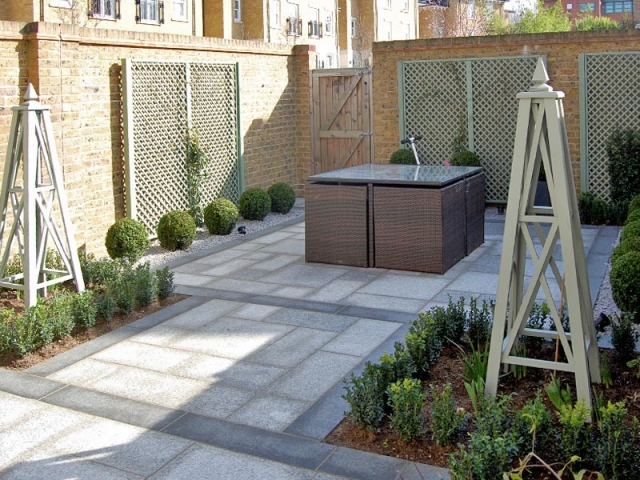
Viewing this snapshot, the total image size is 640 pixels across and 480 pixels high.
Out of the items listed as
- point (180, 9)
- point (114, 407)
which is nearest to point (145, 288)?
point (114, 407)

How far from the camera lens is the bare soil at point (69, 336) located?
5.47 meters

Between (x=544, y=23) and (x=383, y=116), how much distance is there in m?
31.4

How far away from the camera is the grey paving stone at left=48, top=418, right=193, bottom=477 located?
12.8 feet

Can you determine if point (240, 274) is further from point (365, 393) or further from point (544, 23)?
point (544, 23)

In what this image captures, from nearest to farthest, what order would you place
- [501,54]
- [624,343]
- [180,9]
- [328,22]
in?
[624,343]
[501,54]
[180,9]
[328,22]

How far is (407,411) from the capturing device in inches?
155

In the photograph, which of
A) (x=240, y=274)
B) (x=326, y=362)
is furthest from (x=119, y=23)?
(x=326, y=362)

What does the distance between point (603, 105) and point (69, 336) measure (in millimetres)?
8138

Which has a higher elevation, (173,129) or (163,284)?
(173,129)

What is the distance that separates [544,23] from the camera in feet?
133

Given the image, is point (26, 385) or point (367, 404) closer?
point (367, 404)

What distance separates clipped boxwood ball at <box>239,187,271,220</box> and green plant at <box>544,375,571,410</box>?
24.0ft

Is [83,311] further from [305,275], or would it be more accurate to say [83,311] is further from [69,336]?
[305,275]

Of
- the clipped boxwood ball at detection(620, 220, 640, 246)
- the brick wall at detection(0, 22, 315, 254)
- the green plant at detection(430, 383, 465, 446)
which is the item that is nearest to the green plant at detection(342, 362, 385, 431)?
the green plant at detection(430, 383, 465, 446)
